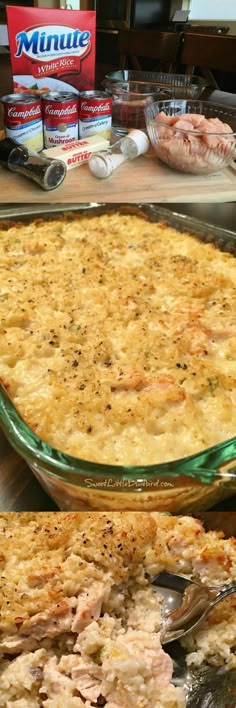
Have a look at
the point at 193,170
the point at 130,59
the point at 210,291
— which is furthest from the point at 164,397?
the point at 130,59

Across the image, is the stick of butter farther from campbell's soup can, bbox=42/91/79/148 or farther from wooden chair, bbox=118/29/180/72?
wooden chair, bbox=118/29/180/72

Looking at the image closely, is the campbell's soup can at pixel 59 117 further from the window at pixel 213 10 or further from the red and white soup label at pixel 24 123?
the window at pixel 213 10

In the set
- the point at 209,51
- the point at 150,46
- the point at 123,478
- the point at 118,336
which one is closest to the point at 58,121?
the point at 118,336

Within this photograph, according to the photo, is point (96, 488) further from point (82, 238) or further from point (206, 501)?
point (82, 238)

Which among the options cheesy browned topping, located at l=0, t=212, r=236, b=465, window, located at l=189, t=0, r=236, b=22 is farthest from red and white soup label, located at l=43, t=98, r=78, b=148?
window, located at l=189, t=0, r=236, b=22

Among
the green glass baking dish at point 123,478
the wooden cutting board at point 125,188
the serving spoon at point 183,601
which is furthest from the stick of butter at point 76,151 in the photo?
the serving spoon at point 183,601
